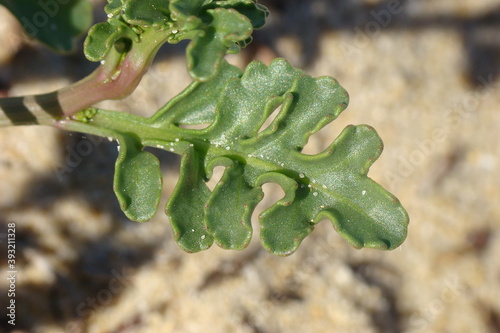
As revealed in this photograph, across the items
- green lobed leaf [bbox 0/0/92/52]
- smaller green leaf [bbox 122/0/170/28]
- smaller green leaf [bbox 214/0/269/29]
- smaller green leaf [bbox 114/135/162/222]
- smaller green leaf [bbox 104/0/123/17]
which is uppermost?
smaller green leaf [bbox 214/0/269/29]

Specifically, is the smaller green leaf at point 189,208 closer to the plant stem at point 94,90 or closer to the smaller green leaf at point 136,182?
the smaller green leaf at point 136,182

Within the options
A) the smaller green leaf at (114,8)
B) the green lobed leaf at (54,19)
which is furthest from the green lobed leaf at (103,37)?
the green lobed leaf at (54,19)

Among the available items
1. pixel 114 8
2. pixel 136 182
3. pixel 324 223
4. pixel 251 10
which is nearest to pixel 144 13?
pixel 114 8

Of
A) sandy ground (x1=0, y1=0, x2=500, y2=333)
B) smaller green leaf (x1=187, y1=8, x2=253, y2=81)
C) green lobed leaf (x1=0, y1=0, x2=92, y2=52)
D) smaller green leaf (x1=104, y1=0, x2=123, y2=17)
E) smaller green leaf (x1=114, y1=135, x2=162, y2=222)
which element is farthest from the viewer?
sandy ground (x1=0, y1=0, x2=500, y2=333)

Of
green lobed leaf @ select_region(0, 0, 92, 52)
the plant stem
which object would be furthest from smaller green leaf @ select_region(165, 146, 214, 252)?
green lobed leaf @ select_region(0, 0, 92, 52)

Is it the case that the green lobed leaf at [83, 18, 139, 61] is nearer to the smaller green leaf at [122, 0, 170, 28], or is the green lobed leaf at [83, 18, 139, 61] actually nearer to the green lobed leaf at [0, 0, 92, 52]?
the smaller green leaf at [122, 0, 170, 28]

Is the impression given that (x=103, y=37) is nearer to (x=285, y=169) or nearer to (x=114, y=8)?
(x=114, y=8)
